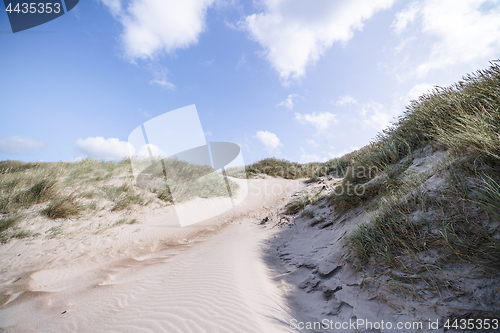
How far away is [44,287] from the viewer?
3.94 metres

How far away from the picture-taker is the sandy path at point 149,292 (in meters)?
2.66

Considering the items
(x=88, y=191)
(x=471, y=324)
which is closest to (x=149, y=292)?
(x=471, y=324)

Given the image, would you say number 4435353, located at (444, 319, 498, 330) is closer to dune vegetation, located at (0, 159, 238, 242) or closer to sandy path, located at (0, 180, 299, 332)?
sandy path, located at (0, 180, 299, 332)

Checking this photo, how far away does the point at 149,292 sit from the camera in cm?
346

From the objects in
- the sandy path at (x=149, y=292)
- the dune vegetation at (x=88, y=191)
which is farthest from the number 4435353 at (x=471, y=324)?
the dune vegetation at (x=88, y=191)

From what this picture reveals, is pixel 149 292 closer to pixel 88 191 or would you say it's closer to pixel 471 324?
pixel 471 324

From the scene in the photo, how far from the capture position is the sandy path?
8.74ft

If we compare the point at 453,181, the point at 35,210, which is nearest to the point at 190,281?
the point at 453,181

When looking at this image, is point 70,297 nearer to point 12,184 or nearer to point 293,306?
point 293,306

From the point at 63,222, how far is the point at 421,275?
355 inches

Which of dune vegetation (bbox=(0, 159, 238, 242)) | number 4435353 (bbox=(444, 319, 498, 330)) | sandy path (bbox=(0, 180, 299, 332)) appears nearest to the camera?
number 4435353 (bbox=(444, 319, 498, 330))

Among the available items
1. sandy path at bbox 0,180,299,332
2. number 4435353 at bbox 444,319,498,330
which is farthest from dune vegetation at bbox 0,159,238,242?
number 4435353 at bbox 444,319,498,330

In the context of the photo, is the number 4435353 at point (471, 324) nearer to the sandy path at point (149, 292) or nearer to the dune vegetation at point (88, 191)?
the sandy path at point (149, 292)

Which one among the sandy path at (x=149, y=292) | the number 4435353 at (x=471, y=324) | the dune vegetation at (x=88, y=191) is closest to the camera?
the number 4435353 at (x=471, y=324)
